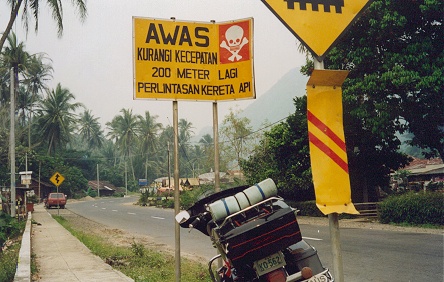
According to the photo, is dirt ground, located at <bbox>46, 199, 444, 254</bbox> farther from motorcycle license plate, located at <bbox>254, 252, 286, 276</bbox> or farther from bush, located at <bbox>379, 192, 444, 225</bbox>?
motorcycle license plate, located at <bbox>254, 252, 286, 276</bbox>

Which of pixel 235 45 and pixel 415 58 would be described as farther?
pixel 415 58

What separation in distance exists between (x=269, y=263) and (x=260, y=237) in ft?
0.99

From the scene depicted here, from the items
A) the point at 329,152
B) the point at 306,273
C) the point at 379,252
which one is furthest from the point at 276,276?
the point at 379,252

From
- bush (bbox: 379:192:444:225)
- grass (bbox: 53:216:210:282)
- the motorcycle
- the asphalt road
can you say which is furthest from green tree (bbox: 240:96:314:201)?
the motorcycle

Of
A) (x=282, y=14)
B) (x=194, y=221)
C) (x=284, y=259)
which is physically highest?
(x=282, y=14)

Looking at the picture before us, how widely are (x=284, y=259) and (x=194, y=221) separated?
0.93m

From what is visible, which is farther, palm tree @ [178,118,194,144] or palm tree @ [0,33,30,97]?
palm tree @ [178,118,194,144]

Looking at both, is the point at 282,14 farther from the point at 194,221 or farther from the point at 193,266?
the point at 193,266

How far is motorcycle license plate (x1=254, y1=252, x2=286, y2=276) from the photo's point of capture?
12.4ft

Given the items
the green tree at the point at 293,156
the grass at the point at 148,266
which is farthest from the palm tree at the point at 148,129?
the grass at the point at 148,266

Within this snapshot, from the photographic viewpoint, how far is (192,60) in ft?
17.6

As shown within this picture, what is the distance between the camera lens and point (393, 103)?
17.8 meters

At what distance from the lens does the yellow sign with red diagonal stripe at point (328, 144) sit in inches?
123

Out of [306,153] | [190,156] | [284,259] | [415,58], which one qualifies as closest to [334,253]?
[284,259]
